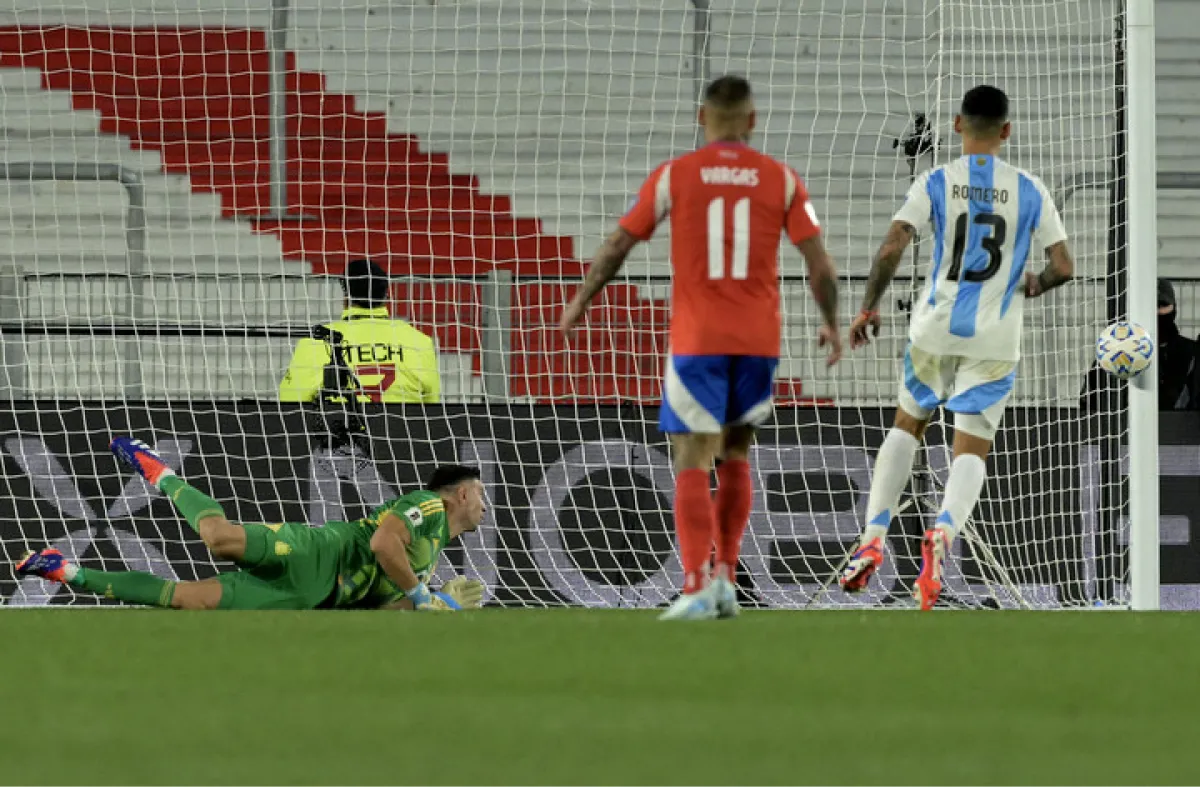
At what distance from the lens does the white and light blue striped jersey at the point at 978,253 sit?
723 centimetres

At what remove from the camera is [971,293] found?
23.9ft

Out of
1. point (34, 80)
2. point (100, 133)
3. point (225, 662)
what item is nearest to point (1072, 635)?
point (225, 662)

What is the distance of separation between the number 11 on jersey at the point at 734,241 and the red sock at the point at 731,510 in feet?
2.09

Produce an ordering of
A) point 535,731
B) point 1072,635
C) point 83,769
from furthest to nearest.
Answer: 1. point 1072,635
2. point 535,731
3. point 83,769

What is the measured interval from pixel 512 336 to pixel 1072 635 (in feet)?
17.2

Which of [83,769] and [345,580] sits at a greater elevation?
[83,769]

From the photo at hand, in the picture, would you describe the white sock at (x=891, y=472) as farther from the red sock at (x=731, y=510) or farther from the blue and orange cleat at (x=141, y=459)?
the blue and orange cleat at (x=141, y=459)

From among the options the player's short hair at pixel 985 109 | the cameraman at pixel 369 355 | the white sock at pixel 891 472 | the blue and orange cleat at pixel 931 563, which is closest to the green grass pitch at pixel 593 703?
the blue and orange cleat at pixel 931 563

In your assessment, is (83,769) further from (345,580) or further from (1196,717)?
(345,580)

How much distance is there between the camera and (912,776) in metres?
2.91

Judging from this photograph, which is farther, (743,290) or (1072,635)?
(743,290)

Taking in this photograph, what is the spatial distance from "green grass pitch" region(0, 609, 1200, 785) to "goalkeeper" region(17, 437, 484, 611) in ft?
8.97

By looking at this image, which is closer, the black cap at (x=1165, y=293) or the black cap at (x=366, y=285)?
the black cap at (x=366, y=285)

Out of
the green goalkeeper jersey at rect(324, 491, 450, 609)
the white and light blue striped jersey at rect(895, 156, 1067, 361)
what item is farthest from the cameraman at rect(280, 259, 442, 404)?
the white and light blue striped jersey at rect(895, 156, 1067, 361)
